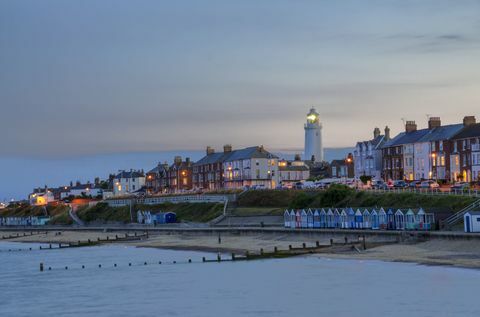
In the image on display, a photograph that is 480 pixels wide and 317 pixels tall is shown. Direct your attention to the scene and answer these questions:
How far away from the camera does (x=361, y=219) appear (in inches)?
3361

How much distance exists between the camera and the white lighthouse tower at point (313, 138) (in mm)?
184275

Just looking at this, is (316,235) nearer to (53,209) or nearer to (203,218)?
(203,218)

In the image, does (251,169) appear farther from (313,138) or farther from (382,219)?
(382,219)

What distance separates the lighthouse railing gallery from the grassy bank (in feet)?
7.62

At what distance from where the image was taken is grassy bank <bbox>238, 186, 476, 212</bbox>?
276ft

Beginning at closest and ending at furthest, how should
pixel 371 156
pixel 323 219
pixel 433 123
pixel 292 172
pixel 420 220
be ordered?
pixel 420 220 → pixel 323 219 → pixel 433 123 → pixel 371 156 → pixel 292 172

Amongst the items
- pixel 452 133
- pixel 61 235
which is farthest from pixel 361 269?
pixel 61 235

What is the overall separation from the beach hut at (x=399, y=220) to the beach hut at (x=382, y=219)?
1.67 m

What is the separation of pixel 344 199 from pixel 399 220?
79.9 ft

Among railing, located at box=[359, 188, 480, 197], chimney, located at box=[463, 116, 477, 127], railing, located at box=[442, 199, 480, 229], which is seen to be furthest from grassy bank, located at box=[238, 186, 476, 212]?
chimney, located at box=[463, 116, 477, 127]

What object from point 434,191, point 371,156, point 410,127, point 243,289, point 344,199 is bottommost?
point 243,289

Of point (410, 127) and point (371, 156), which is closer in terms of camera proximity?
point (410, 127)

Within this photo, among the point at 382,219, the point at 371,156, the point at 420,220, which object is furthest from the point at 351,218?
the point at 371,156

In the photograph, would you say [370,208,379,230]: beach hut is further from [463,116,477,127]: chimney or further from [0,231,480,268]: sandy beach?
[463,116,477,127]: chimney
